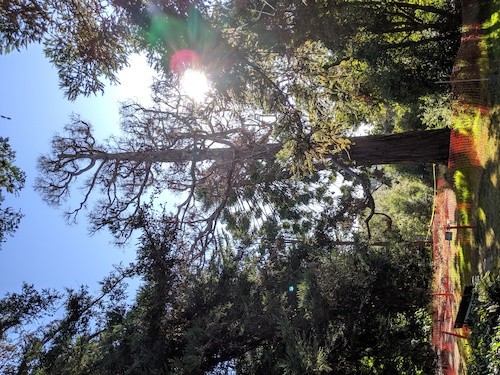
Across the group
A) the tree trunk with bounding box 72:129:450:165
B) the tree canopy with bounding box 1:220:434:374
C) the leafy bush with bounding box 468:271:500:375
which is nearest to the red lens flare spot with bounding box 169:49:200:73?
the tree trunk with bounding box 72:129:450:165

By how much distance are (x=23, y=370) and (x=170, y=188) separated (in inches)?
233

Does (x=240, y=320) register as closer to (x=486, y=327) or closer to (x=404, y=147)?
(x=486, y=327)

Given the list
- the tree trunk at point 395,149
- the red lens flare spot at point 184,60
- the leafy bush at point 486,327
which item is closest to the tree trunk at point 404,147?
the tree trunk at point 395,149

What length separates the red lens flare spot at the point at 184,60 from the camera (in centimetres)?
746

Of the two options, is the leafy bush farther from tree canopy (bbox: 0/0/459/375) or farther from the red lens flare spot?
the red lens flare spot

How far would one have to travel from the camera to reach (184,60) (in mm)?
7566

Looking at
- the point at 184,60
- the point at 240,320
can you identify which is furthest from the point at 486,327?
the point at 184,60

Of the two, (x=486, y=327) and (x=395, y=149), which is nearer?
(x=486, y=327)

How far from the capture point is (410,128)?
17.0m

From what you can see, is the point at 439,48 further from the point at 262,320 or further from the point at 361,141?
the point at 262,320

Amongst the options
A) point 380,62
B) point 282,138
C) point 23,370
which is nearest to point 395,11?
point 380,62

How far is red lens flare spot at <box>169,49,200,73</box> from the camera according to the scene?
24.5ft

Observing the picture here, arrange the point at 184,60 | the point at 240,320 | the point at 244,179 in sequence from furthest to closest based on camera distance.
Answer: the point at 244,179 < the point at 240,320 < the point at 184,60

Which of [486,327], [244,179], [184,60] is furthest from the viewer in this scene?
[244,179]
